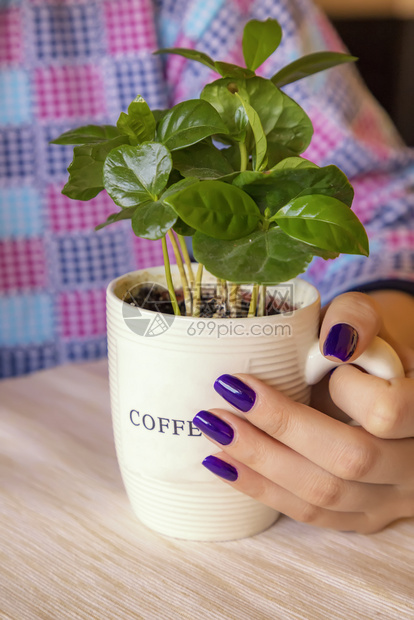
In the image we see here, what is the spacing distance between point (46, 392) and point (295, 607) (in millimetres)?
401

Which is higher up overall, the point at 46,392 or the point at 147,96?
the point at 147,96

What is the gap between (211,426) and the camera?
41 centimetres

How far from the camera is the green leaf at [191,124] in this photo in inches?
14.7

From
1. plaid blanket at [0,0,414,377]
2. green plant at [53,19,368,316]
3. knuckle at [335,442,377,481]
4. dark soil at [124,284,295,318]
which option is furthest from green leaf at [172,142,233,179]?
plaid blanket at [0,0,414,377]

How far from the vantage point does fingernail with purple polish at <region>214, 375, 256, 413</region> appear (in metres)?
0.41

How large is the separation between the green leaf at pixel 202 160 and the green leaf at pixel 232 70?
47 millimetres

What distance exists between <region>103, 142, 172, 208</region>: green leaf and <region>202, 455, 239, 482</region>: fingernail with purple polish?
0.19 metres

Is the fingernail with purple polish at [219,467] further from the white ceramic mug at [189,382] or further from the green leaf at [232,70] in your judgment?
the green leaf at [232,70]

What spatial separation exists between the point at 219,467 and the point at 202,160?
21cm

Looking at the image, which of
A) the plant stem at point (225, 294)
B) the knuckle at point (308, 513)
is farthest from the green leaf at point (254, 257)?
the knuckle at point (308, 513)

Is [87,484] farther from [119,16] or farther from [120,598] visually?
[119,16]

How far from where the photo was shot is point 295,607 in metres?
0.39

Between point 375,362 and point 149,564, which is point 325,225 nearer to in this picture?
point 375,362

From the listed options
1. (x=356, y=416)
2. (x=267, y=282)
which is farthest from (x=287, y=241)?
(x=356, y=416)
